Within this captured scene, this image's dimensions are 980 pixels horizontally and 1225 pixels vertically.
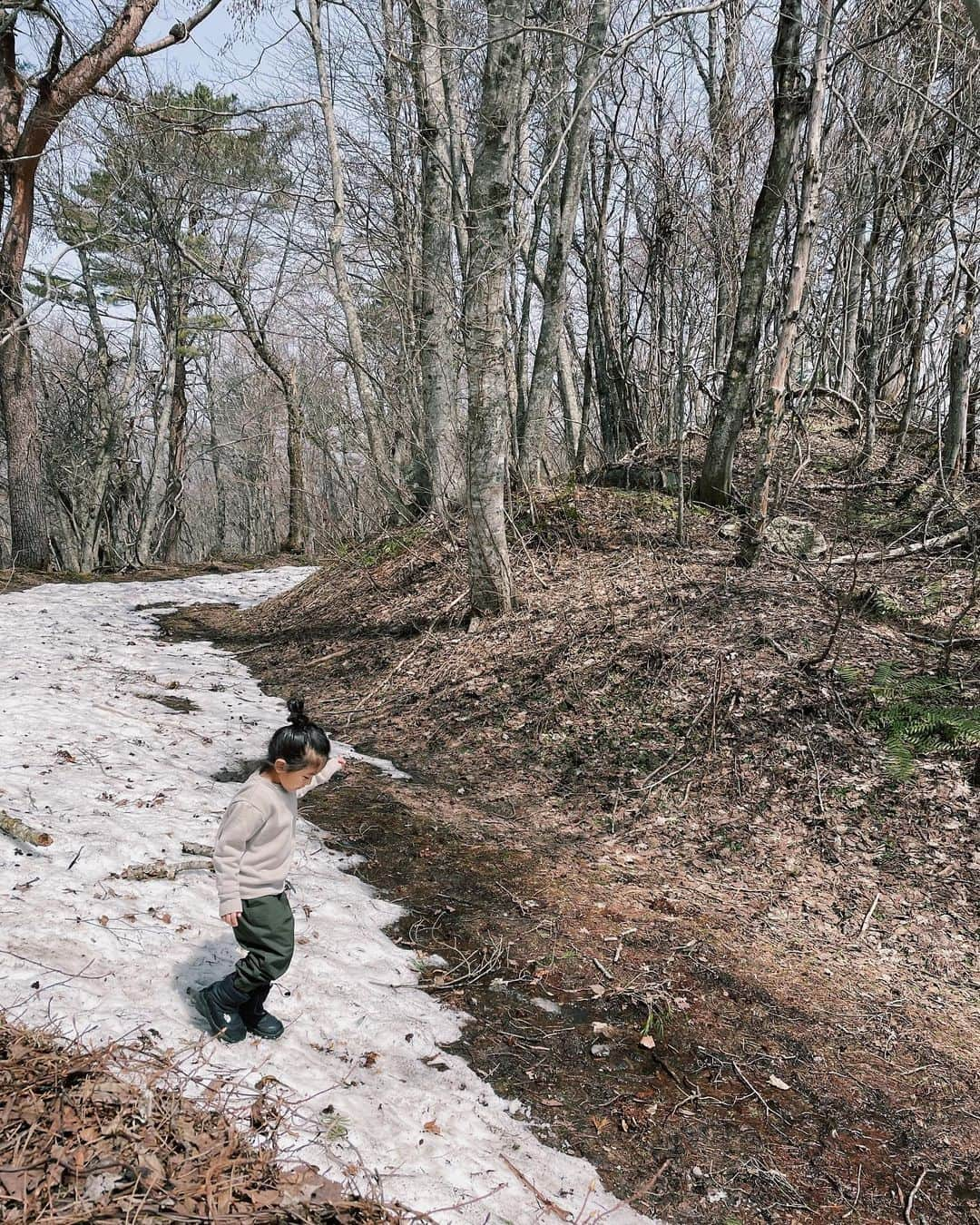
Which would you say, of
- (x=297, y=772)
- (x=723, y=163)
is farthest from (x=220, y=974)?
(x=723, y=163)

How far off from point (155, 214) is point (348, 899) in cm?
1761

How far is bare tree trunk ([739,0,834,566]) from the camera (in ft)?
20.1

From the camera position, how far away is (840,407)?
442 inches

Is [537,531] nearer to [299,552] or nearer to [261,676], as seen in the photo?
[261,676]

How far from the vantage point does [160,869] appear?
3914mm

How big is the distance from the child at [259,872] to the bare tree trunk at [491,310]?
472 centimetres

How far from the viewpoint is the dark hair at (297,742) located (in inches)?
112

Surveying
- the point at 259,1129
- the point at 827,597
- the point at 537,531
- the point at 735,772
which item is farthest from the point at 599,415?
the point at 259,1129

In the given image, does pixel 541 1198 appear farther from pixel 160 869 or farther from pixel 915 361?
pixel 915 361

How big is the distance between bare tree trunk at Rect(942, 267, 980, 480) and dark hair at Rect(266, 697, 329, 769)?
254 inches

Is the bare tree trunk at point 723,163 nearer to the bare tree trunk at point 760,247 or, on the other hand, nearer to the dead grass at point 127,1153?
the bare tree trunk at point 760,247

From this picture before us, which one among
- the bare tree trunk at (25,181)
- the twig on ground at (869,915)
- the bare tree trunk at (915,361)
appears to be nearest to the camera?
the twig on ground at (869,915)

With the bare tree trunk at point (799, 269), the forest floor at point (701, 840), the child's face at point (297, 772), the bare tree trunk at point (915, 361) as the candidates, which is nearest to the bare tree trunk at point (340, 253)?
the forest floor at point (701, 840)

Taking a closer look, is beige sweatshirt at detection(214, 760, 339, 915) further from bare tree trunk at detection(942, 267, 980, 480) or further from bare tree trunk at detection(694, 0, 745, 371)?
bare tree trunk at detection(694, 0, 745, 371)
